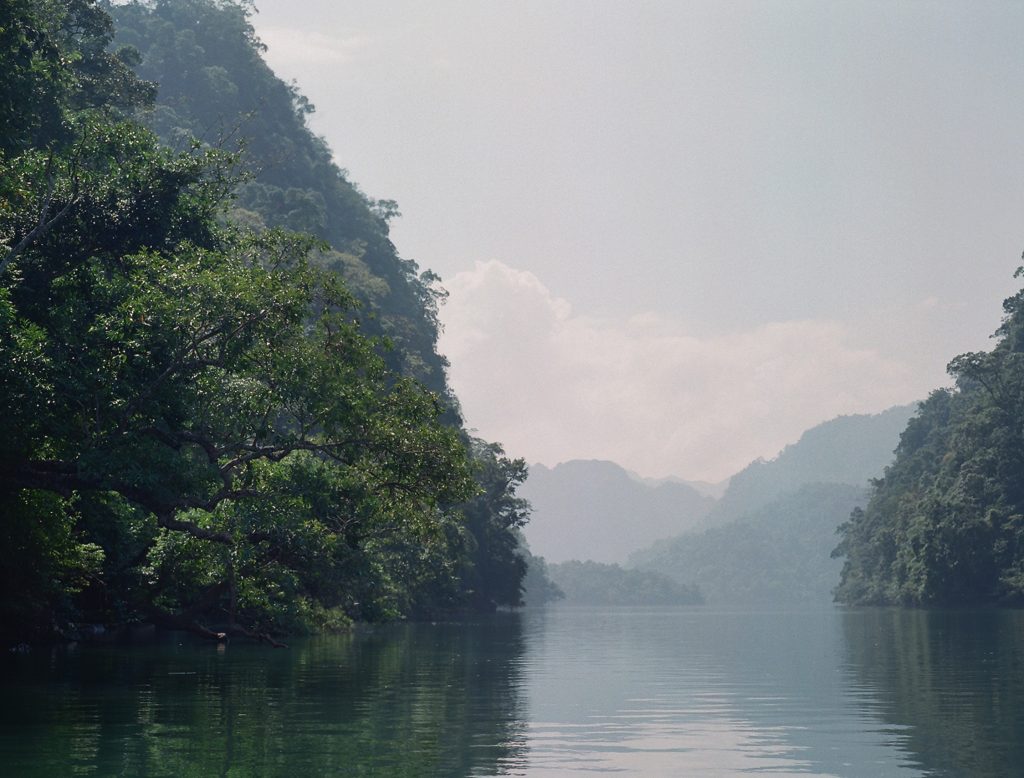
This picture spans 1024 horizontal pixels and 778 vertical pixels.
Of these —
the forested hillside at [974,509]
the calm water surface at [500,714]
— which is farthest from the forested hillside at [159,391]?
the forested hillside at [974,509]

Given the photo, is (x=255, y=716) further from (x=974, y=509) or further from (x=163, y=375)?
(x=974, y=509)

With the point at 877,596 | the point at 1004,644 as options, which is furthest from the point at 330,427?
the point at 877,596

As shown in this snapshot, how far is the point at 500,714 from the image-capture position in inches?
1014

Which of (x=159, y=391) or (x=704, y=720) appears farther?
(x=159, y=391)

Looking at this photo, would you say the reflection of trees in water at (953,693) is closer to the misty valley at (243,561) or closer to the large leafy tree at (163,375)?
the misty valley at (243,561)

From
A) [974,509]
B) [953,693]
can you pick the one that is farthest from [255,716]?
[974,509]

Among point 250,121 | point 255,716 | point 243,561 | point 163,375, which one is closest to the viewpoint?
point 255,716

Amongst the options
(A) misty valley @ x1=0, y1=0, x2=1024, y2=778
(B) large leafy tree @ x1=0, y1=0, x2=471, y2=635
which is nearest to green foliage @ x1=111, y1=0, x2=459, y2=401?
(A) misty valley @ x1=0, y1=0, x2=1024, y2=778

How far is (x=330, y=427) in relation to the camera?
3253 cm

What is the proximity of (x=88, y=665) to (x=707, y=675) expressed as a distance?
18.9 metres

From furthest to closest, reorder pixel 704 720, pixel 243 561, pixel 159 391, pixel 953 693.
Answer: pixel 243 561 → pixel 953 693 → pixel 159 391 → pixel 704 720

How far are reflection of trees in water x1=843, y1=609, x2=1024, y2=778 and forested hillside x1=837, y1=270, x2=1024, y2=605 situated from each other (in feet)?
214

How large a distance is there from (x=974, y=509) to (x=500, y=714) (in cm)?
11035

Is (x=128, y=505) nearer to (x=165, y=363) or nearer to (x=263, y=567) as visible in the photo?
(x=263, y=567)
